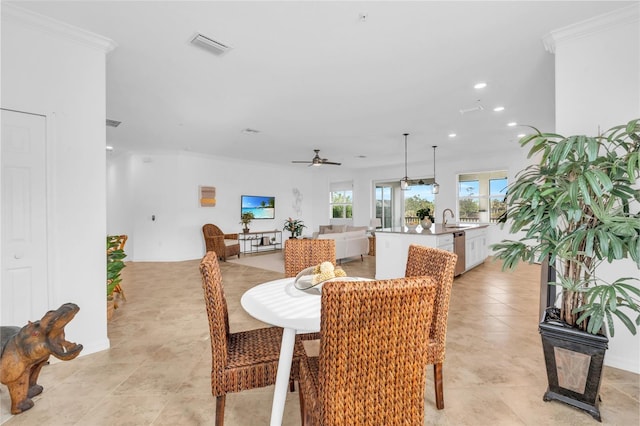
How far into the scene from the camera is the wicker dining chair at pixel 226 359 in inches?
57.5

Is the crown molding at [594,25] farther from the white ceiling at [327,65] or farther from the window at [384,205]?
the window at [384,205]

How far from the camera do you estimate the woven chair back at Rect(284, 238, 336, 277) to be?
2479mm

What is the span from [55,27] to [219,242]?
5.00m

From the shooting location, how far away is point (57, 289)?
2.38 m

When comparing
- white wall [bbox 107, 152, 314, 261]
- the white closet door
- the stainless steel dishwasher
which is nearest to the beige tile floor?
the white closet door

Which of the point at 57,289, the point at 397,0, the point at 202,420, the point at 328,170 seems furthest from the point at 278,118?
the point at 328,170

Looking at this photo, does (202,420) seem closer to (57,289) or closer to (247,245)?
(57,289)

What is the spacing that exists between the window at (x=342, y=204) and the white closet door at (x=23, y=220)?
9434mm

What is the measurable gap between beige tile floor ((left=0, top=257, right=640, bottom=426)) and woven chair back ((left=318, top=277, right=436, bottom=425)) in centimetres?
87

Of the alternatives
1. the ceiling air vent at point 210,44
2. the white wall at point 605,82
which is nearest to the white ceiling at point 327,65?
the ceiling air vent at point 210,44

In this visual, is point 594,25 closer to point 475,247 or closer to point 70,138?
point 70,138

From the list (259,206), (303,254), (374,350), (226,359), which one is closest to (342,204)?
(259,206)

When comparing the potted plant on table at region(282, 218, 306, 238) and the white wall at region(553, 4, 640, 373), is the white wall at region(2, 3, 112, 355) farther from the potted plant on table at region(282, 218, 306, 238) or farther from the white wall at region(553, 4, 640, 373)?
the potted plant on table at region(282, 218, 306, 238)

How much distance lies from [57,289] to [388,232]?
13.5 ft
